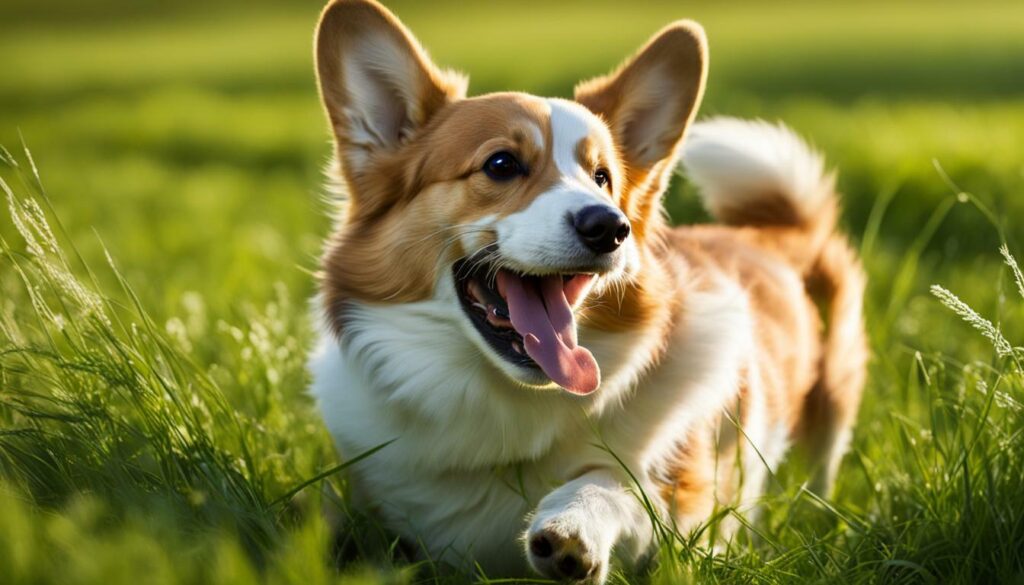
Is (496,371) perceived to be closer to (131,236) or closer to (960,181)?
(960,181)

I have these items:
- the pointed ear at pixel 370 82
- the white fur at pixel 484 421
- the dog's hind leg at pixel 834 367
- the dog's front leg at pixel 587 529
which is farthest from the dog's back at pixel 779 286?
the pointed ear at pixel 370 82

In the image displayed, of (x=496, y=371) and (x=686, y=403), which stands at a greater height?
(x=496, y=371)

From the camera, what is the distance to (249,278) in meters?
5.57

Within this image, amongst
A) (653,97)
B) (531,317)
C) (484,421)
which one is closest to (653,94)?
(653,97)

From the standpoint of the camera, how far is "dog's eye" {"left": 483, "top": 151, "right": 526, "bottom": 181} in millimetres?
2934

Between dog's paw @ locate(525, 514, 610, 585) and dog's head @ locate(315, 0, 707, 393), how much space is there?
410 mm

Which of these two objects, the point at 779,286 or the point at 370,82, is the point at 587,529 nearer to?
the point at 370,82

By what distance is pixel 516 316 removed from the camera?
2.80m

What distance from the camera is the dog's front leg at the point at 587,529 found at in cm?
241

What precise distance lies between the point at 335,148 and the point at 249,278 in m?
2.51

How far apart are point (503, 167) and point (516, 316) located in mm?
425

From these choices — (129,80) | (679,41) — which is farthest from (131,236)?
(129,80)

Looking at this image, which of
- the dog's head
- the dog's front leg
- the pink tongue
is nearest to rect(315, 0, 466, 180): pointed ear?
the dog's head

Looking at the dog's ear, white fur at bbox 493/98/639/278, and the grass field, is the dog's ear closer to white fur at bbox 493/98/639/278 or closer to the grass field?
white fur at bbox 493/98/639/278
